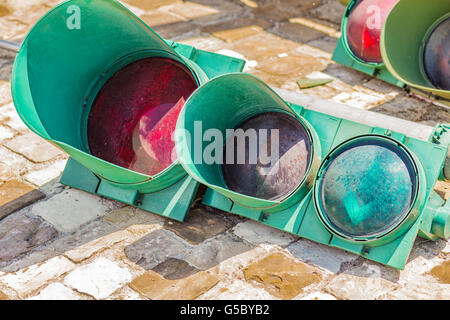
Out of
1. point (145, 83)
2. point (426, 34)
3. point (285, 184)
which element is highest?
point (426, 34)

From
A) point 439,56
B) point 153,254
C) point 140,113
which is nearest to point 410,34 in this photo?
point 439,56

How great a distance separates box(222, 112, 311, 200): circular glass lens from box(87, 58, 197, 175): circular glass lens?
0.47 metres

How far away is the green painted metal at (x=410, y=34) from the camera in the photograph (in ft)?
14.9

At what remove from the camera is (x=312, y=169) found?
12.1 feet

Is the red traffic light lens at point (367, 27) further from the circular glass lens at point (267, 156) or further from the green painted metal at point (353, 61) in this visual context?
the circular glass lens at point (267, 156)

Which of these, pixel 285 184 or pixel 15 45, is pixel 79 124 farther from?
pixel 15 45

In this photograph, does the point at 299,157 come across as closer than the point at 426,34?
Yes

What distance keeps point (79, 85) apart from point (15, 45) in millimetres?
1909

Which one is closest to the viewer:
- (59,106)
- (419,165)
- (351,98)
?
(419,165)

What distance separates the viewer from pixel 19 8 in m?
7.15

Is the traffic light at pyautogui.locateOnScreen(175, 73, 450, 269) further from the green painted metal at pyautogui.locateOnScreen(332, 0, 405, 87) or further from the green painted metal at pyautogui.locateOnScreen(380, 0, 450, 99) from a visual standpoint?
the green painted metal at pyautogui.locateOnScreen(332, 0, 405, 87)

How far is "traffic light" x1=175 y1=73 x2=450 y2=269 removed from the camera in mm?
3465

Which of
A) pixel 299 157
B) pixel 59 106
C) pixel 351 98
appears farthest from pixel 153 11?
pixel 299 157
